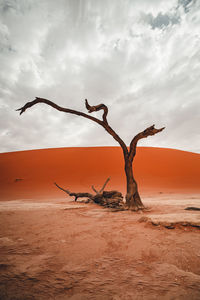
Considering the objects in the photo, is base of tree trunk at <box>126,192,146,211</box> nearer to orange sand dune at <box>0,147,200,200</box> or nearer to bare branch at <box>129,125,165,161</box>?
bare branch at <box>129,125,165,161</box>

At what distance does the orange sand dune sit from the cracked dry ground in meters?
9.99

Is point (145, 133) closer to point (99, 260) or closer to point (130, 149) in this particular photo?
point (130, 149)

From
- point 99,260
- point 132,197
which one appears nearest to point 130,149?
point 132,197

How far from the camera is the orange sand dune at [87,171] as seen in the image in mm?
14070

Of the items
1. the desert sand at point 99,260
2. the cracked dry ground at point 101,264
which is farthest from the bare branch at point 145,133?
the cracked dry ground at point 101,264

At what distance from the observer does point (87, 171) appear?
2044cm

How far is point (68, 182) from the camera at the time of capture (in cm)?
1612

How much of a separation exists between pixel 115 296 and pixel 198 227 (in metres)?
2.06

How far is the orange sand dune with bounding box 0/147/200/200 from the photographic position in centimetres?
1407

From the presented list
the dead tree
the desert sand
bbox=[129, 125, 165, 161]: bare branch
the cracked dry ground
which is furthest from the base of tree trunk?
the cracked dry ground

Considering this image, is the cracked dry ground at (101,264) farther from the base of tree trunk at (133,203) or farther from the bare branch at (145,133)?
the bare branch at (145,133)

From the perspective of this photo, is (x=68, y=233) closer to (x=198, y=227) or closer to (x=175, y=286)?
(x=175, y=286)

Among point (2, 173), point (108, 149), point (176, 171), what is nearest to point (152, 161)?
point (176, 171)

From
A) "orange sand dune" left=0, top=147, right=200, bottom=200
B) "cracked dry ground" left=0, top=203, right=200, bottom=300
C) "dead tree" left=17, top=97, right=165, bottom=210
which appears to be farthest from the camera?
"orange sand dune" left=0, top=147, right=200, bottom=200
